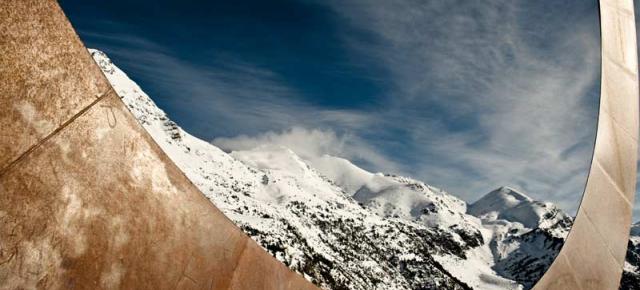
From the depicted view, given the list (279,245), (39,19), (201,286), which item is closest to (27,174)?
(39,19)

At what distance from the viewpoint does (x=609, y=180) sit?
6027mm

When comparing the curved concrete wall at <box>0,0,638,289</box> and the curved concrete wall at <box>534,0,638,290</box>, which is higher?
the curved concrete wall at <box>534,0,638,290</box>

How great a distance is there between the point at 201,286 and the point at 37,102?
3.95 ft

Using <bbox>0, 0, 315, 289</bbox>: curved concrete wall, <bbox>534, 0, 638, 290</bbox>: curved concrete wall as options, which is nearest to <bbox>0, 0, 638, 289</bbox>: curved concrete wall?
<bbox>0, 0, 315, 289</bbox>: curved concrete wall

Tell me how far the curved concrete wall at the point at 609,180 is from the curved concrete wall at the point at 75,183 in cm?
502

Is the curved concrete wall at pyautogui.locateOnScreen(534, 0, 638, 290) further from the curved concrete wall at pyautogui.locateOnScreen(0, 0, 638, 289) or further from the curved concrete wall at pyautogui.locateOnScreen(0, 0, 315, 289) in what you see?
the curved concrete wall at pyautogui.locateOnScreen(0, 0, 315, 289)

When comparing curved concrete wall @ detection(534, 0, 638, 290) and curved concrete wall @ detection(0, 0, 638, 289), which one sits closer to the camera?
curved concrete wall @ detection(0, 0, 638, 289)

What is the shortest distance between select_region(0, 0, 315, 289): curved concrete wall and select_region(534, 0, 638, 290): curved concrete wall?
16.5ft

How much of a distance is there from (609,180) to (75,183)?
670cm

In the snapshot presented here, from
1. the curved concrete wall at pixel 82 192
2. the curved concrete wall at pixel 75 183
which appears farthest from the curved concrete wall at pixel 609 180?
the curved concrete wall at pixel 75 183

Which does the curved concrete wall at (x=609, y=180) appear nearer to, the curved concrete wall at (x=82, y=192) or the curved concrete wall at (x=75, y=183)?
the curved concrete wall at (x=82, y=192)

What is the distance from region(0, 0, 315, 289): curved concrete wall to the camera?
5.73 ft

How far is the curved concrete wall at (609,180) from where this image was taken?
5602 millimetres

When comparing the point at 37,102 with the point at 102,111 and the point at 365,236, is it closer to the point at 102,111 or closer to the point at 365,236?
the point at 102,111
